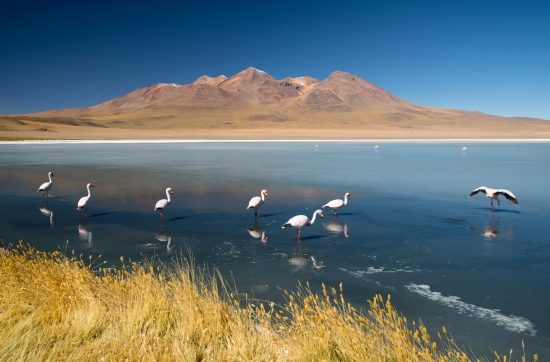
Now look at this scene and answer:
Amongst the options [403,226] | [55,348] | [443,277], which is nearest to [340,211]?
[403,226]

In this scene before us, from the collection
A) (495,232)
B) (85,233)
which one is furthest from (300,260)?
(85,233)

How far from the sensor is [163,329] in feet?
13.9

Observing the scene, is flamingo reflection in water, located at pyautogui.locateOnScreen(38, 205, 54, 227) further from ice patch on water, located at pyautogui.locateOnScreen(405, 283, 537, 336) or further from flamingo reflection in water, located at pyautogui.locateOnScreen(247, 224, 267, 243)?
ice patch on water, located at pyautogui.locateOnScreen(405, 283, 537, 336)

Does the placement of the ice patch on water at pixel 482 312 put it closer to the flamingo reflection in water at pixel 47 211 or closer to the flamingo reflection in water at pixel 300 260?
the flamingo reflection in water at pixel 300 260

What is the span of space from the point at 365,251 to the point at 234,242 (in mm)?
2533

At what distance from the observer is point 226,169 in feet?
71.8

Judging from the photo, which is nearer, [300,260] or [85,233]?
[300,260]

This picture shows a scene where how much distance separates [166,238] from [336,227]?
376 centimetres

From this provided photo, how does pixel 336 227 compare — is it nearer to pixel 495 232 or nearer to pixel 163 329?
pixel 495 232

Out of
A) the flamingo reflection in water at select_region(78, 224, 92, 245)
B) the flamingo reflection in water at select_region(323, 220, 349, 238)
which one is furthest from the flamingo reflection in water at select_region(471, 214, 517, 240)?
the flamingo reflection in water at select_region(78, 224, 92, 245)

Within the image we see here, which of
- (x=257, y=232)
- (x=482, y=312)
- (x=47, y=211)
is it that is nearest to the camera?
(x=482, y=312)

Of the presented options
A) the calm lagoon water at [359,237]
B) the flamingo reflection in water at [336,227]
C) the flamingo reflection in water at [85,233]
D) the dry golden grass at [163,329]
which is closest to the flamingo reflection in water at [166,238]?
the calm lagoon water at [359,237]

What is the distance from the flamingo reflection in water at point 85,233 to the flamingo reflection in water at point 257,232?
3.24 metres

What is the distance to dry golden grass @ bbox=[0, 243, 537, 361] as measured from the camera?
339 cm
